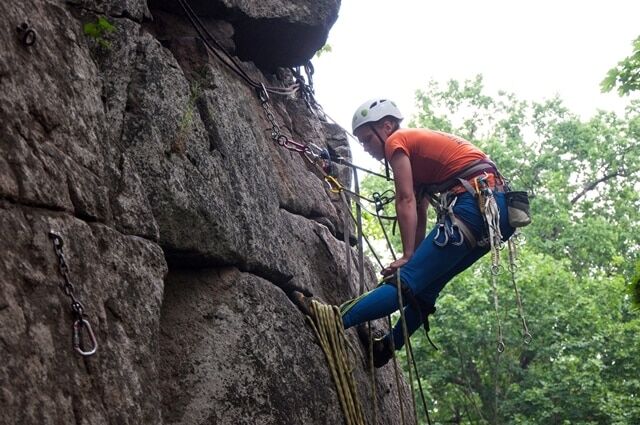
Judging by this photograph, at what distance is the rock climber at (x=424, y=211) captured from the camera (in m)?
5.25

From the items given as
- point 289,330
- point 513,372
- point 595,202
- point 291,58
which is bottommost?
point 289,330

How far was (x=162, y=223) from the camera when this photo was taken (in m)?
4.05

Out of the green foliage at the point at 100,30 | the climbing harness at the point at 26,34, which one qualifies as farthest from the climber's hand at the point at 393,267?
the climbing harness at the point at 26,34

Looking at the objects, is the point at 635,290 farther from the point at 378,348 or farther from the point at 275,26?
the point at 275,26

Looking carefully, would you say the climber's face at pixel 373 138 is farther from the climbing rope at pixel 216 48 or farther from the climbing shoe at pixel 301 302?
the climbing shoe at pixel 301 302

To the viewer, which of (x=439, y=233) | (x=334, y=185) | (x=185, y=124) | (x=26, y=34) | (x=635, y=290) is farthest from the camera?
(x=334, y=185)

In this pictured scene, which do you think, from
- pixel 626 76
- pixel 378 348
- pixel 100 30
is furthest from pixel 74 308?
pixel 626 76

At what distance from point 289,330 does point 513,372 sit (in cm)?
1480

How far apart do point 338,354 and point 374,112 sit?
1.85 m

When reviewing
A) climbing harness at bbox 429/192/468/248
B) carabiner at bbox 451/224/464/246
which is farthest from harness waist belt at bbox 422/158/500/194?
carabiner at bbox 451/224/464/246

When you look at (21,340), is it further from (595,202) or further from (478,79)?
(478,79)

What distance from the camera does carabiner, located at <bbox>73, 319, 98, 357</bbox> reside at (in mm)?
2836

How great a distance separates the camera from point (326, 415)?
456 centimetres

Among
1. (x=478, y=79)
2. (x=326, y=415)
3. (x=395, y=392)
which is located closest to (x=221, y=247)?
(x=326, y=415)
